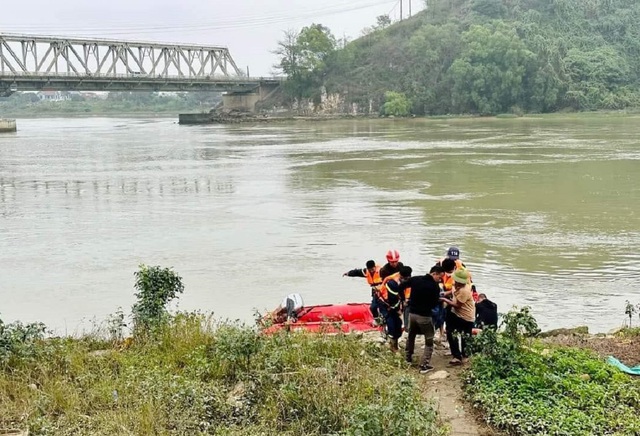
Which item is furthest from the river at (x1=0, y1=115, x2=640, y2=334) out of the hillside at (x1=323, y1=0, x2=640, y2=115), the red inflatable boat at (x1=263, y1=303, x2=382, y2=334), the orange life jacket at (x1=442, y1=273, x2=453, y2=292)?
the hillside at (x1=323, y1=0, x2=640, y2=115)

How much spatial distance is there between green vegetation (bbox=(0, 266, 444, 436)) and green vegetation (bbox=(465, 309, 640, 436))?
93 cm

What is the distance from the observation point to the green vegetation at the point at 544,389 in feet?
23.3

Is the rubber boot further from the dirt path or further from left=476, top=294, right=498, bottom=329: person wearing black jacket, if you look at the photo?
left=476, top=294, right=498, bottom=329: person wearing black jacket

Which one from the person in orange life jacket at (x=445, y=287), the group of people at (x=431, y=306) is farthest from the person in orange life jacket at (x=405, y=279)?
the person in orange life jacket at (x=445, y=287)

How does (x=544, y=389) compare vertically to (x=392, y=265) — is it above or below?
below

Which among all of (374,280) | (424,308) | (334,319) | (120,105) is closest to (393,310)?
(424,308)

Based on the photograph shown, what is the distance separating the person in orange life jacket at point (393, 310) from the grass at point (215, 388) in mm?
419

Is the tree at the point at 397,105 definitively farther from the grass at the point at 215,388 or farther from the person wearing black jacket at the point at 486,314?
the grass at the point at 215,388

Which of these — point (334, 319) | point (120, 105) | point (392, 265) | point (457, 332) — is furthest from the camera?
point (120, 105)

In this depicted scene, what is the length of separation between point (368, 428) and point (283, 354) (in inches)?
101

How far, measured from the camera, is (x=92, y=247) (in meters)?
19.9

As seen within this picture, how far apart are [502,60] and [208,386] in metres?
95.3

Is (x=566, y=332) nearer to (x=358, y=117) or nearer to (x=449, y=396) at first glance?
(x=449, y=396)

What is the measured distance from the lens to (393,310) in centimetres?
979
